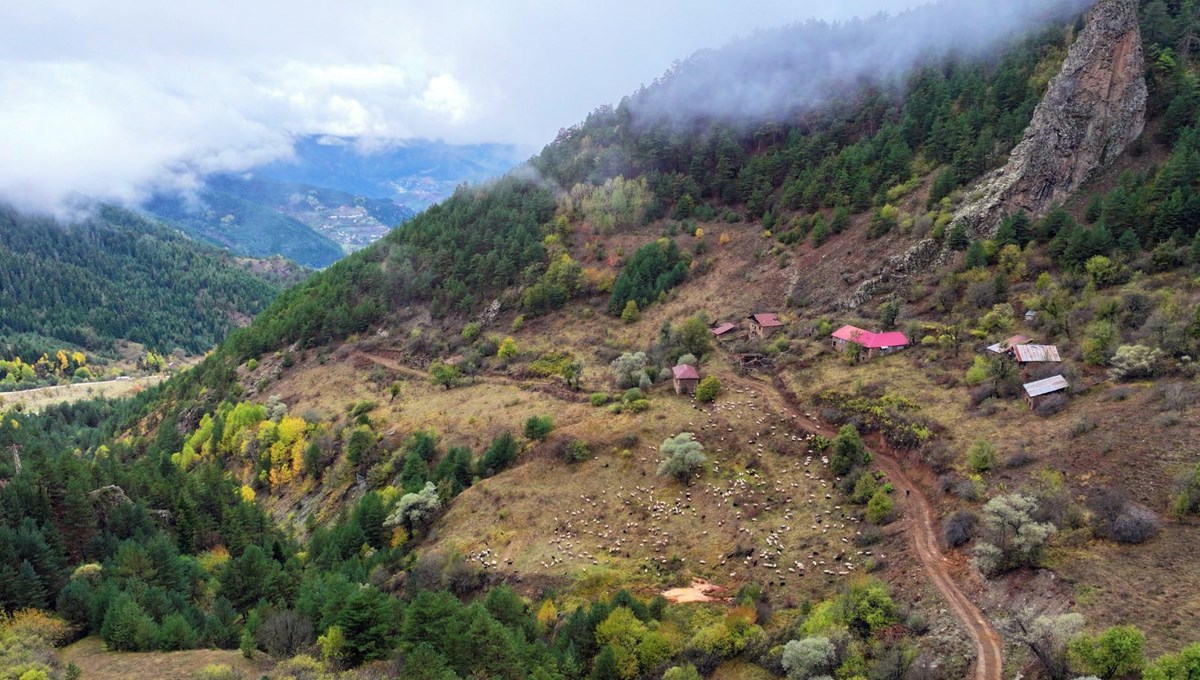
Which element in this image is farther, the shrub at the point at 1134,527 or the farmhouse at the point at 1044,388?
the farmhouse at the point at 1044,388

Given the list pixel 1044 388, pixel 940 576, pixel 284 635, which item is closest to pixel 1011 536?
pixel 940 576

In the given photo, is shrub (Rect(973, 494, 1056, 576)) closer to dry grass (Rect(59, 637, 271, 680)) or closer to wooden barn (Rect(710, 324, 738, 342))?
dry grass (Rect(59, 637, 271, 680))

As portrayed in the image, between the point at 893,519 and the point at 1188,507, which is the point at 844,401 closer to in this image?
the point at 893,519

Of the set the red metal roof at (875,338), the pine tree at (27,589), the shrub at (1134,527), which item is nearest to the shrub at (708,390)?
the red metal roof at (875,338)

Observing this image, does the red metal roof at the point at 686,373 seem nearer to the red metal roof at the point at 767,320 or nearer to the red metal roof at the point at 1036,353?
the red metal roof at the point at 767,320

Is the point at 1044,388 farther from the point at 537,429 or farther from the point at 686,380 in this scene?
the point at 537,429

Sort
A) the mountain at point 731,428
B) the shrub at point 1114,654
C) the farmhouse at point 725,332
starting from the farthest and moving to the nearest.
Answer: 1. the farmhouse at point 725,332
2. the mountain at point 731,428
3. the shrub at point 1114,654

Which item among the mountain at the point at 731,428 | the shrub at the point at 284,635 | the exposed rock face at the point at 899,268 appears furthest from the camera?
the exposed rock face at the point at 899,268
